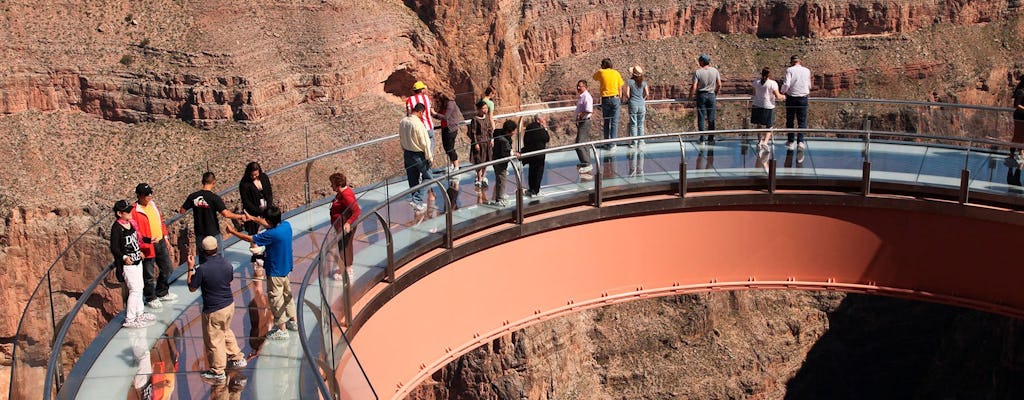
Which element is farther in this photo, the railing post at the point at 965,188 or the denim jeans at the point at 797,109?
the denim jeans at the point at 797,109

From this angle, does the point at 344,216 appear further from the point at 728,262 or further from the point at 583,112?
the point at 728,262

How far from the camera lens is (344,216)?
1634cm

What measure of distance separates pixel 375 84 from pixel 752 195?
4549 centimetres

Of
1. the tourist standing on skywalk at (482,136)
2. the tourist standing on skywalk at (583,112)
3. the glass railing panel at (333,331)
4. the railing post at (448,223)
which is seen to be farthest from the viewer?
the tourist standing on skywalk at (583,112)

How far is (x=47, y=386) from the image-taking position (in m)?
14.1

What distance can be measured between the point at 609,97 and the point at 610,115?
37 centimetres

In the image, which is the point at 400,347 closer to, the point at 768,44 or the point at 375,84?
the point at 375,84

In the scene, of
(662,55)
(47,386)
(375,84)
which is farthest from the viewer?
(662,55)

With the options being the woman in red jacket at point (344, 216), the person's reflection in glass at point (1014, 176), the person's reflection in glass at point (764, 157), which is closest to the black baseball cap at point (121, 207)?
the woman in red jacket at point (344, 216)

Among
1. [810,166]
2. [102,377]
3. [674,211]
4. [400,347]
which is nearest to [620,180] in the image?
[674,211]

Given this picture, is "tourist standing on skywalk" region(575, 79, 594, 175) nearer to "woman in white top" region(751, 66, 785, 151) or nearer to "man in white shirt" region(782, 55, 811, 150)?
"woman in white top" region(751, 66, 785, 151)

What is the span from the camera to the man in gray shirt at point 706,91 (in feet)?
80.7

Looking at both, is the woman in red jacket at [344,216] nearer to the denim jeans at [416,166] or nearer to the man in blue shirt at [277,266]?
the man in blue shirt at [277,266]

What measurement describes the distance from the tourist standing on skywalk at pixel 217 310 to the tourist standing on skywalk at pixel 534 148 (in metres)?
7.18
